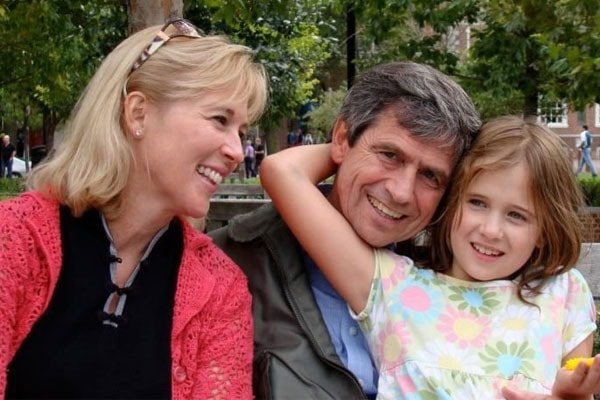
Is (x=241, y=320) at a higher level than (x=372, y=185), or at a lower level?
lower

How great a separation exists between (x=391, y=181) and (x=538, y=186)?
43 centimetres

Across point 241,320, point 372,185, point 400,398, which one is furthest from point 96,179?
Result: point 400,398

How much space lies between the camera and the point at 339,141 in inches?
108

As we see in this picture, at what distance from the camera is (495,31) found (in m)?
10.2

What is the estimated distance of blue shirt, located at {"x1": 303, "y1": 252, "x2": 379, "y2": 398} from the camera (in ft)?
8.64

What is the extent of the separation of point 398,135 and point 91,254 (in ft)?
3.11

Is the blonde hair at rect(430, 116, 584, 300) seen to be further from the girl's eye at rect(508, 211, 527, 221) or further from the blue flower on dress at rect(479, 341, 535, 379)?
the blue flower on dress at rect(479, 341, 535, 379)

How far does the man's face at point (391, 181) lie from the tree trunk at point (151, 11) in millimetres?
1466

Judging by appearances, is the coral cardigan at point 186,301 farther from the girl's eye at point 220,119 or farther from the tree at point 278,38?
the tree at point 278,38

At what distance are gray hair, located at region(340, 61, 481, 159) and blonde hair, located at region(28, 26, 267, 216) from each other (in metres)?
0.37

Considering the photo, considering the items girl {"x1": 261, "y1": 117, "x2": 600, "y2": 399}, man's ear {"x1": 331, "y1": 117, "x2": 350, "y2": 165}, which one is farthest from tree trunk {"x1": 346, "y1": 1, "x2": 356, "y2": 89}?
girl {"x1": 261, "y1": 117, "x2": 600, "y2": 399}

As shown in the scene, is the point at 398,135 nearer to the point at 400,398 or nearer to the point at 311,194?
the point at 311,194

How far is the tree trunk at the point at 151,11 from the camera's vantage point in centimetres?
372

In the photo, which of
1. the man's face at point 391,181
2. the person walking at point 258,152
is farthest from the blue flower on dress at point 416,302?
the person walking at point 258,152
